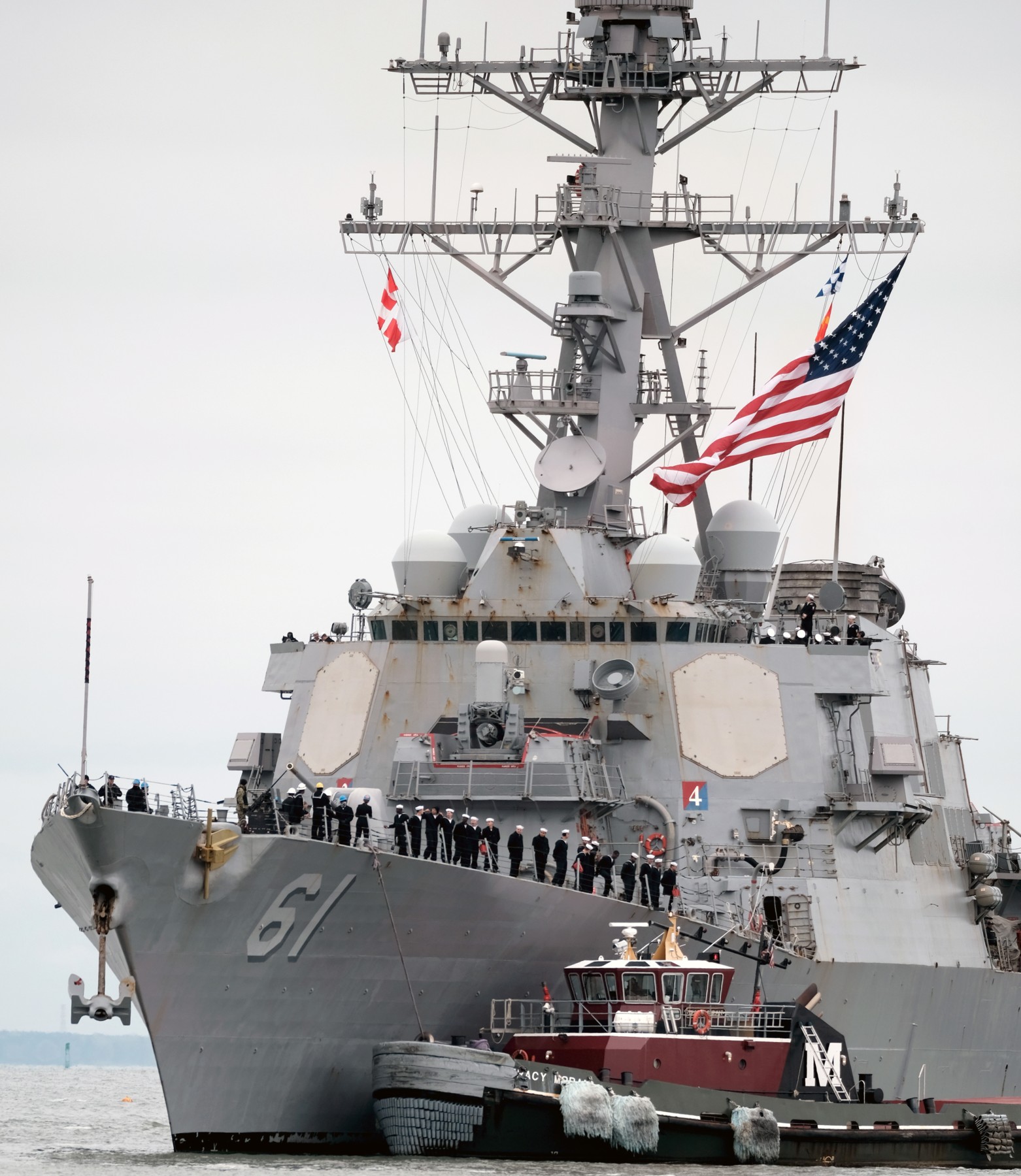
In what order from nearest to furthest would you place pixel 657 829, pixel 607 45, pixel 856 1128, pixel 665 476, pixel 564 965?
1. pixel 856 1128
2. pixel 564 965
3. pixel 657 829
4. pixel 665 476
5. pixel 607 45

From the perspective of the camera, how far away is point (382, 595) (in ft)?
98.6

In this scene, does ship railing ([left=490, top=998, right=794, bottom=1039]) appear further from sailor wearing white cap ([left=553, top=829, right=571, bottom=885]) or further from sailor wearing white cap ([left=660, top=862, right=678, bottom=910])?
sailor wearing white cap ([left=660, top=862, right=678, bottom=910])

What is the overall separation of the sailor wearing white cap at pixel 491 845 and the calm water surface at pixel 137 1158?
3.35 metres

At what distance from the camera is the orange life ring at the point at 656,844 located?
2783 centimetres

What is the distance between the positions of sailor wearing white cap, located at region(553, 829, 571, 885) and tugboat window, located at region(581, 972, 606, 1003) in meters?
1.93

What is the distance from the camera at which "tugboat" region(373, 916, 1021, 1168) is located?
23047 mm

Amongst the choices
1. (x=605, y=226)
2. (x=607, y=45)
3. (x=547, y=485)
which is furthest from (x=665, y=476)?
(x=607, y=45)

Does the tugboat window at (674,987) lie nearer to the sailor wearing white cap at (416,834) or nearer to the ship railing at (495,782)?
the sailor wearing white cap at (416,834)

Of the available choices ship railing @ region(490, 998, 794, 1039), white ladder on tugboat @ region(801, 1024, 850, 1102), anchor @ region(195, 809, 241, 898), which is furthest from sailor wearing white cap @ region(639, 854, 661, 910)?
anchor @ region(195, 809, 241, 898)

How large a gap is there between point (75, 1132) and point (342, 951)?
13.1 m

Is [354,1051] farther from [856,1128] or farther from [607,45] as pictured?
[607,45]

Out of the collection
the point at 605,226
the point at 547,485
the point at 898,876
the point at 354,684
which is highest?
the point at 605,226

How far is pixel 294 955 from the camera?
2423 cm

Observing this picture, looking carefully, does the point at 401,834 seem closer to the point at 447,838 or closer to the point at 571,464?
the point at 447,838
